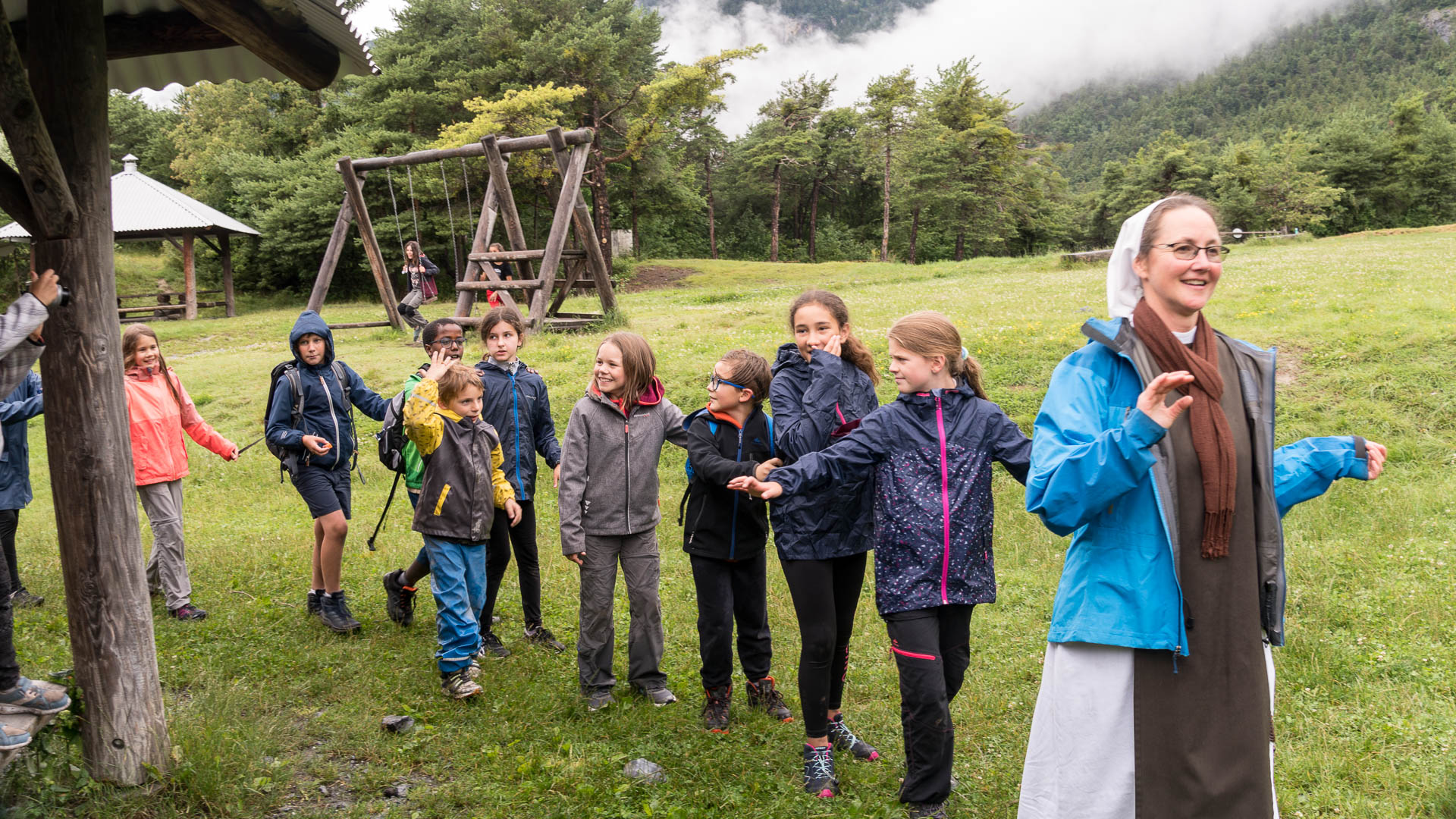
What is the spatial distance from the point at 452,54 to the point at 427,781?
123 ft

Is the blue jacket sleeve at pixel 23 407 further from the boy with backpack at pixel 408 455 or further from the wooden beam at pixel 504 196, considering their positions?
the wooden beam at pixel 504 196

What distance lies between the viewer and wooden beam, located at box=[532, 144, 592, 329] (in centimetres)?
1348

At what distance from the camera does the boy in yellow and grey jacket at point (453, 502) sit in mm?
4473

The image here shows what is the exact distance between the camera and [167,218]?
25.9m

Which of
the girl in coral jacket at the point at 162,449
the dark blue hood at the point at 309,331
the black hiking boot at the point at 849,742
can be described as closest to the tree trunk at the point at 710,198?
the girl in coral jacket at the point at 162,449

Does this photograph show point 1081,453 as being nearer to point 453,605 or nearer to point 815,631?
point 815,631

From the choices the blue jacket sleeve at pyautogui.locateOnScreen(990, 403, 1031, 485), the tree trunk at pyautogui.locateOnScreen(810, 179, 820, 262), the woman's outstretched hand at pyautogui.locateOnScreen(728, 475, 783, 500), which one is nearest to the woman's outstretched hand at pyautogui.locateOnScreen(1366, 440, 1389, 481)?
the blue jacket sleeve at pyautogui.locateOnScreen(990, 403, 1031, 485)

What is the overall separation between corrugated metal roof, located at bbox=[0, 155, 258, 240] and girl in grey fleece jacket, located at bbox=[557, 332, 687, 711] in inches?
1019

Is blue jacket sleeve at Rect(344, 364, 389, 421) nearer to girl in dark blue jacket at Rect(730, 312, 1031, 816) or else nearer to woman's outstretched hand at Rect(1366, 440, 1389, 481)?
girl in dark blue jacket at Rect(730, 312, 1031, 816)

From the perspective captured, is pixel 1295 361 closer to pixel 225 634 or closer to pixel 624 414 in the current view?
pixel 624 414

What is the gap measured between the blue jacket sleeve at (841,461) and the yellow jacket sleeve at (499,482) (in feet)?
6.30

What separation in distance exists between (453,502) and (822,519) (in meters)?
1.90

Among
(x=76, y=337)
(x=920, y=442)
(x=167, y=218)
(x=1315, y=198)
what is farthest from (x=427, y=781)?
(x=1315, y=198)

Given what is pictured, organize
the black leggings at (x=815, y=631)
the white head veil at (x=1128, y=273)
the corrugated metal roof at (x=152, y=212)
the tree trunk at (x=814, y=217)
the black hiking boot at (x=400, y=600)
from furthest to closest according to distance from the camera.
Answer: the tree trunk at (x=814, y=217) → the corrugated metal roof at (x=152, y=212) → the black hiking boot at (x=400, y=600) → the black leggings at (x=815, y=631) → the white head veil at (x=1128, y=273)
